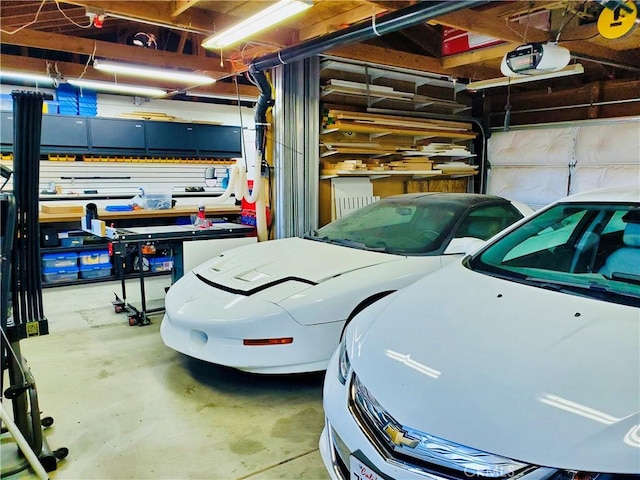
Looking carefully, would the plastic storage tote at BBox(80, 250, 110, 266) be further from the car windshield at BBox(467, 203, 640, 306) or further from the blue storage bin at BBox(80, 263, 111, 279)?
the car windshield at BBox(467, 203, 640, 306)

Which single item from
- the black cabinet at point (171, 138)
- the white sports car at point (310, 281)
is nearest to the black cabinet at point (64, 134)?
the black cabinet at point (171, 138)

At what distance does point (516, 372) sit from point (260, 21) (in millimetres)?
2970

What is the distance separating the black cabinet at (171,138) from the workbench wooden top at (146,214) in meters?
1.54

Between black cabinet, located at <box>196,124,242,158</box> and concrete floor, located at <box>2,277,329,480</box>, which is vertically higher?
black cabinet, located at <box>196,124,242,158</box>

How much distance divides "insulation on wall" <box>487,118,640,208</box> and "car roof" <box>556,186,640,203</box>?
155 inches

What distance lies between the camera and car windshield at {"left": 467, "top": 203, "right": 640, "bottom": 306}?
1.90 m

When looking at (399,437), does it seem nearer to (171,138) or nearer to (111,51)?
(111,51)

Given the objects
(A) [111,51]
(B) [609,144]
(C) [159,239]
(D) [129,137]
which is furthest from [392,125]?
(D) [129,137]

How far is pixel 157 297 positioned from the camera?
518 cm

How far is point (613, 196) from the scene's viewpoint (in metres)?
2.25

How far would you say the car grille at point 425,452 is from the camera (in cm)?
120

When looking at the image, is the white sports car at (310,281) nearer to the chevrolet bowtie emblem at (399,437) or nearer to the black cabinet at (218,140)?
the chevrolet bowtie emblem at (399,437)

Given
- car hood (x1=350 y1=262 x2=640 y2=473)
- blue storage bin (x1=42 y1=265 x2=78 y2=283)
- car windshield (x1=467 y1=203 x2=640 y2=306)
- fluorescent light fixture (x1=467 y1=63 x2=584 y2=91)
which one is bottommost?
blue storage bin (x1=42 y1=265 x2=78 y2=283)

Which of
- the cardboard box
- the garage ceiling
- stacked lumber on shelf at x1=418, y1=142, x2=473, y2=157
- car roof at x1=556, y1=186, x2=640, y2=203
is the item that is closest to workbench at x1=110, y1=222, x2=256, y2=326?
the cardboard box
